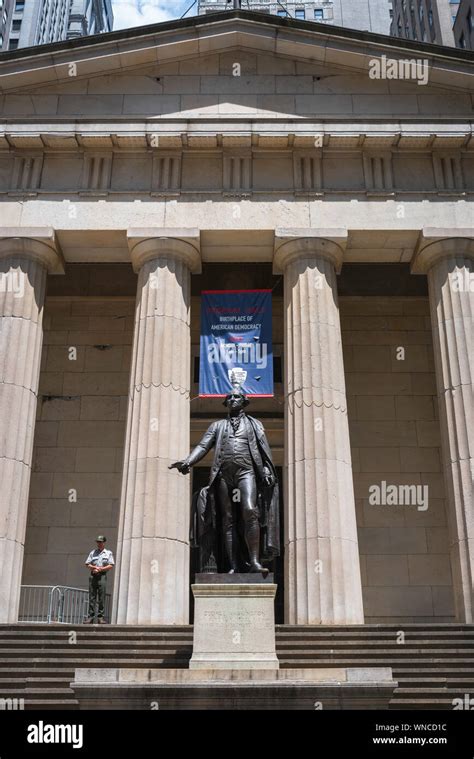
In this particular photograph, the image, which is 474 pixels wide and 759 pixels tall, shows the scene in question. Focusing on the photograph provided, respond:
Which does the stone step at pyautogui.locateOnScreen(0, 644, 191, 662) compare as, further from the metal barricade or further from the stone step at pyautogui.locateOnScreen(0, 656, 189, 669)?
the metal barricade

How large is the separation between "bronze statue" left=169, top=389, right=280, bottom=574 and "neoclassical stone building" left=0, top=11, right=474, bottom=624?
18.8 feet

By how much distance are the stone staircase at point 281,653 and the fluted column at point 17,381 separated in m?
2.76

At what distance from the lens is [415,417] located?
24.6m

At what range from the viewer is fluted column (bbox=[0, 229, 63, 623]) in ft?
58.5

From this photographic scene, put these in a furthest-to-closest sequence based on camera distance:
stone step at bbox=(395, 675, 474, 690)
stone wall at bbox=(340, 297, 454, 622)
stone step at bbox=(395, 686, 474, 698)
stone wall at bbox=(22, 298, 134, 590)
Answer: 1. stone wall at bbox=(22, 298, 134, 590)
2. stone wall at bbox=(340, 297, 454, 622)
3. stone step at bbox=(395, 675, 474, 690)
4. stone step at bbox=(395, 686, 474, 698)

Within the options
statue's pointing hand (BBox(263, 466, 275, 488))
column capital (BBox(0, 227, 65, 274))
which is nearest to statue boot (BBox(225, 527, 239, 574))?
statue's pointing hand (BBox(263, 466, 275, 488))

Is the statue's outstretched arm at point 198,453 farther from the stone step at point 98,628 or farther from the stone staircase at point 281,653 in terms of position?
the stone step at point 98,628

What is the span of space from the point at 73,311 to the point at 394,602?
43.7ft

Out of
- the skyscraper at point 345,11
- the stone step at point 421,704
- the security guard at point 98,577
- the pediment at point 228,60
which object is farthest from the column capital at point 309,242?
the skyscraper at point 345,11

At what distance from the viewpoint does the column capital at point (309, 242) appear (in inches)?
798
